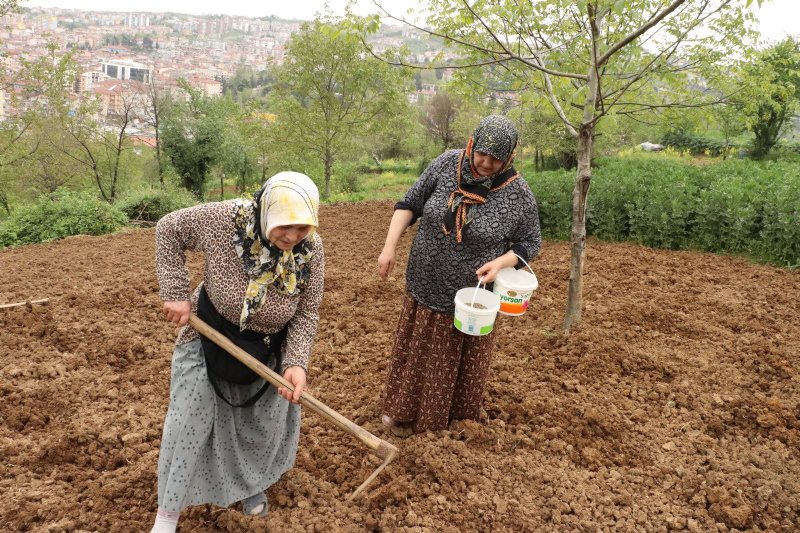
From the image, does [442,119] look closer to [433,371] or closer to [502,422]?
[502,422]

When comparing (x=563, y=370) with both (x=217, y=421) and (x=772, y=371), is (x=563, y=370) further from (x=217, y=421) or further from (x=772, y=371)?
(x=217, y=421)

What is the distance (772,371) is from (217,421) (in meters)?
3.44

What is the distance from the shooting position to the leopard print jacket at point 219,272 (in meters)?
2.00

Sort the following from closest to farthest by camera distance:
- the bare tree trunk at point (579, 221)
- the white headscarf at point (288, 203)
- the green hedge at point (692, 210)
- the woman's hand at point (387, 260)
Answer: the white headscarf at point (288, 203)
the woman's hand at point (387, 260)
the bare tree trunk at point (579, 221)
the green hedge at point (692, 210)

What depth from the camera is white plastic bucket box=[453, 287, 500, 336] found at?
241 cm

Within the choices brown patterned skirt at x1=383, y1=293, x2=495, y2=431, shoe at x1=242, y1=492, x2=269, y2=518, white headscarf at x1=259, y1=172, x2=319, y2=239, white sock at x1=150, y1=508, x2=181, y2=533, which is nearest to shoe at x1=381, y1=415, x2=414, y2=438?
brown patterned skirt at x1=383, y1=293, x2=495, y2=431

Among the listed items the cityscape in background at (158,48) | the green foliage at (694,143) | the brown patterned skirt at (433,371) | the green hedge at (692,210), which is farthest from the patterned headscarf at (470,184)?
the cityscape in background at (158,48)

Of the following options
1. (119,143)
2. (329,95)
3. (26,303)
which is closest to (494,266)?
(26,303)

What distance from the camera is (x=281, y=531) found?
2.27 m

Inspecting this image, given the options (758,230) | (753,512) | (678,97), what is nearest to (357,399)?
(753,512)

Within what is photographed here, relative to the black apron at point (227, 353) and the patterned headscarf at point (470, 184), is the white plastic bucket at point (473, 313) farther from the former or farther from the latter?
the black apron at point (227, 353)

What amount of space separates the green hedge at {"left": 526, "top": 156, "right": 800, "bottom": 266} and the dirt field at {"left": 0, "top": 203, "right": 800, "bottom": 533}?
1177 millimetres

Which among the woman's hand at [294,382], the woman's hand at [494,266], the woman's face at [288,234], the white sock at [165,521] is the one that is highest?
the woman's face at [288,234]

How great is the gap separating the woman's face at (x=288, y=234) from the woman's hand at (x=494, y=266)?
93cm
